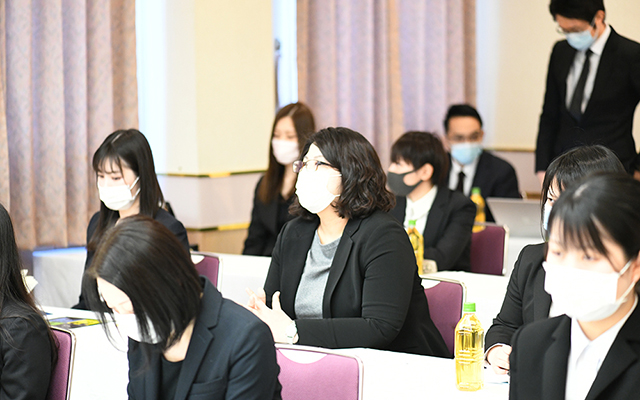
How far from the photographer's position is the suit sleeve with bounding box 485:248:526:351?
207cm

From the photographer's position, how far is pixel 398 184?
3756mm

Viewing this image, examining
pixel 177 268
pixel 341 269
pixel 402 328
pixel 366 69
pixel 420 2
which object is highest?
pixel 420 2

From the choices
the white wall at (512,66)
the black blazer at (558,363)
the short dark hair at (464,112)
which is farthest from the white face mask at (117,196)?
the white wall at (512,66)

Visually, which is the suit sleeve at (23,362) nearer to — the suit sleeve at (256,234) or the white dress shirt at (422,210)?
the white dress shirt at (422,210)

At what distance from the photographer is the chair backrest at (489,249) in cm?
355

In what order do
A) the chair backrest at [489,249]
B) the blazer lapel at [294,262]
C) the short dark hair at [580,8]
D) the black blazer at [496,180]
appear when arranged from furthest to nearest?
the black blazer at [496,180] < the short dark hair at [580,8] < the chair backrest at [489,249] < the blazer lapel at [294,262]

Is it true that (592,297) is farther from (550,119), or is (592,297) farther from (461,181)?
(461,181)

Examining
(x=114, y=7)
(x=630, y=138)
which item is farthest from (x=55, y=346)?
(x=630, y=138)

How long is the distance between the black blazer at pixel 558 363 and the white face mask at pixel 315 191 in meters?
1.08

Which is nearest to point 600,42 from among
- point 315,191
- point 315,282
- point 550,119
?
point 550,119

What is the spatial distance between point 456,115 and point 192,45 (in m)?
1.92

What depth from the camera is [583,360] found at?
1.42 metres

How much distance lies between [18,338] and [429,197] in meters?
2.27

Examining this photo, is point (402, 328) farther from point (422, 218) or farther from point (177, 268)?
point (422, 218)
